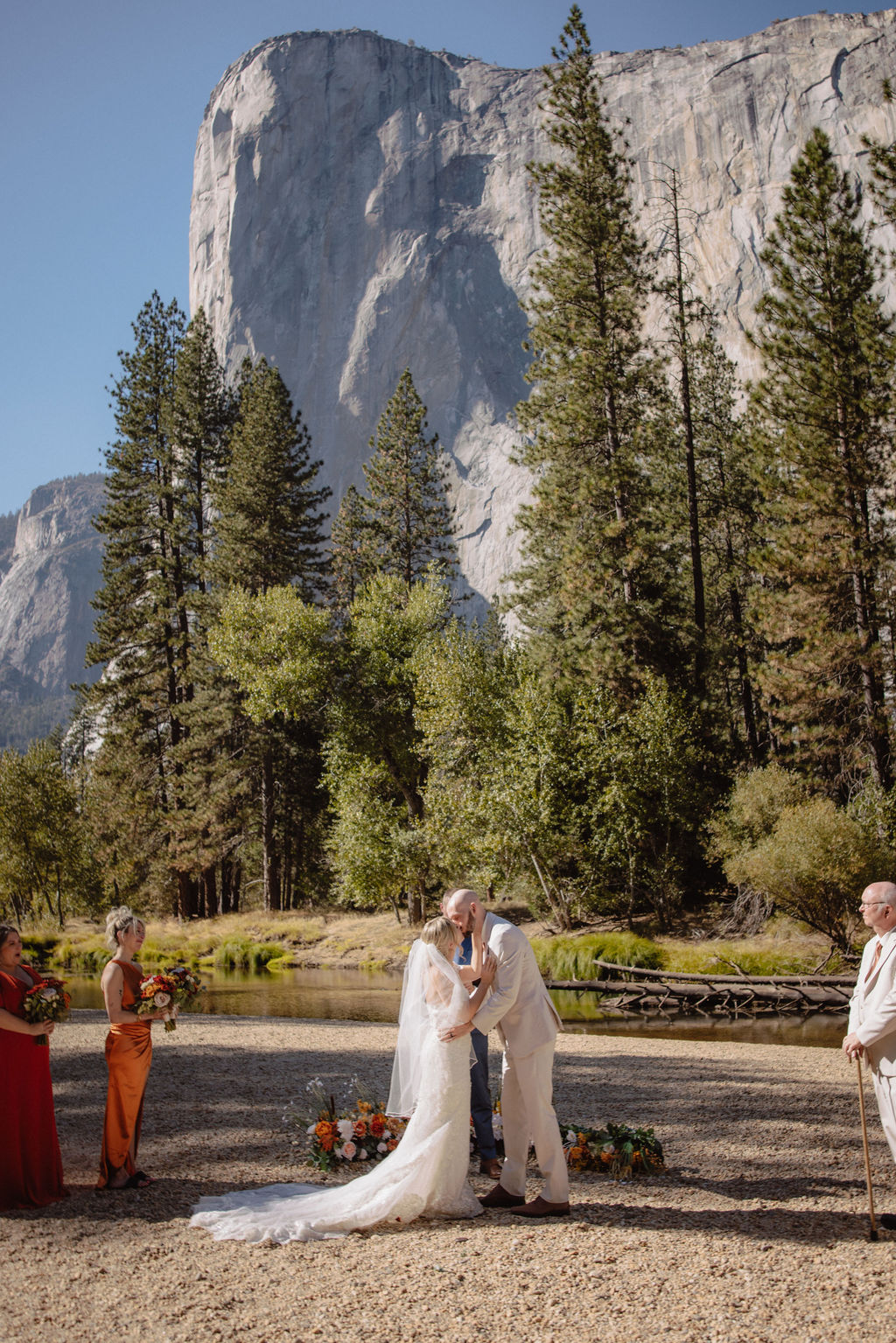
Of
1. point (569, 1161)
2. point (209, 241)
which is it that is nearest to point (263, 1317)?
point (569, 1161)

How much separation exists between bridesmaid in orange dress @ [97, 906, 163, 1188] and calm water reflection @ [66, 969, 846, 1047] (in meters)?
10.1

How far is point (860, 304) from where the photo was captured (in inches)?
869

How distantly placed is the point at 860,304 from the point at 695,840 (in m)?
13.9

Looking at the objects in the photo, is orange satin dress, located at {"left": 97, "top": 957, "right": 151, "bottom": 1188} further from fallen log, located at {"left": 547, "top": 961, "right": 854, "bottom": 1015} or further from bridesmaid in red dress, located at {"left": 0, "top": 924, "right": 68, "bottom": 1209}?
fallen log, located at {"left": 547, "top": 961, "right": 854, "bottom": 1015}

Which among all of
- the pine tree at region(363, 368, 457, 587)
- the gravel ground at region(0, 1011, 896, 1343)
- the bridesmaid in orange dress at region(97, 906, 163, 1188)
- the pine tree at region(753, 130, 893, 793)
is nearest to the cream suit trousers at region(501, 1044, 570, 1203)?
the gravel ground at region(0, 1011, 896, 1343)

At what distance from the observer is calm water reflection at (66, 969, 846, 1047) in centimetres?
1493

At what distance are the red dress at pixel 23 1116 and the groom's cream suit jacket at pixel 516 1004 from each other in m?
2.80

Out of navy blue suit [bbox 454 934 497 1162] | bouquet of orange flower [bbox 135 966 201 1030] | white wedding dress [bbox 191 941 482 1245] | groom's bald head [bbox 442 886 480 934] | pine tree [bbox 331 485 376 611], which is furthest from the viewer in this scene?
pine tree [bbox 331 485 376 611]

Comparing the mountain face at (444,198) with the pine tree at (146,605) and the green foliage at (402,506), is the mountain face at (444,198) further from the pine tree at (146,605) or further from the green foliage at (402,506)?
the pine tree at (146,605)

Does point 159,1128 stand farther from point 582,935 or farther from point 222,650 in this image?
point 222,650

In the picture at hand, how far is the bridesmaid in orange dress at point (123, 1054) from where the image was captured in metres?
6.31

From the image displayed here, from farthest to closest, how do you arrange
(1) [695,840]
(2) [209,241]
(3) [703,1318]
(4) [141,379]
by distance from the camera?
1. (2) [209,241]
2. (4) [141,379]
3. (1) [695,840]
4. (3) [703,1318]

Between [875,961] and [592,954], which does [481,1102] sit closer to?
[875,961]

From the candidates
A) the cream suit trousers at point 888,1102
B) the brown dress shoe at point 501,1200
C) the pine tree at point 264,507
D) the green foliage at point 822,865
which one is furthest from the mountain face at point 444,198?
the cream suit trousers at point 888,1102
